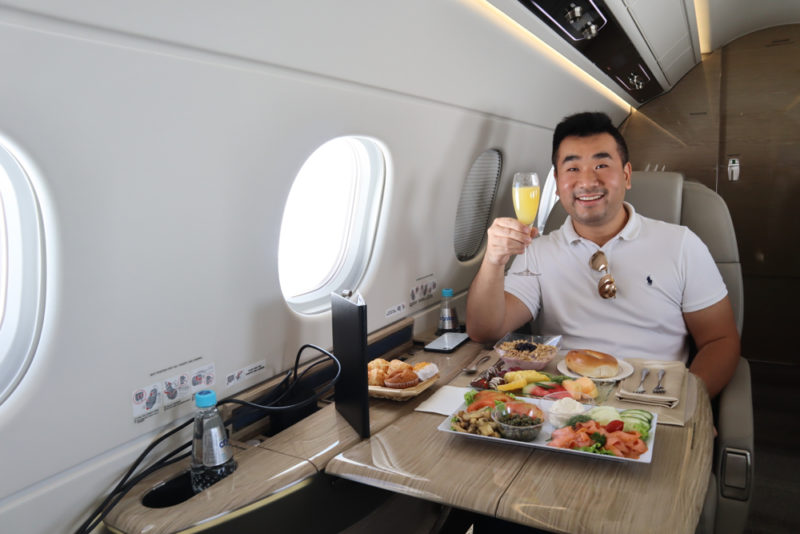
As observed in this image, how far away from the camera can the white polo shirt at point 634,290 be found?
2.48 meters

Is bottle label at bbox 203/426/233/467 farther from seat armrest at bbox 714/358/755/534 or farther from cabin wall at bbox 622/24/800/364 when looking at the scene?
cabin wall at bbox 622/24/800/364

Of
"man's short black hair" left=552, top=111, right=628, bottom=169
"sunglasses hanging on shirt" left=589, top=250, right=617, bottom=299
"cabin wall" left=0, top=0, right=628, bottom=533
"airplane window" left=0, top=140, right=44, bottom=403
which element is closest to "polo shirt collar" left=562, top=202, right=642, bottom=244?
"sunglasses hanging on shirt" left=589, top=250, right=617, bottom=299

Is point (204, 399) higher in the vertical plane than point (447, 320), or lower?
higher

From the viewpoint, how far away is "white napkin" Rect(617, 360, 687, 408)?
165 centimetres

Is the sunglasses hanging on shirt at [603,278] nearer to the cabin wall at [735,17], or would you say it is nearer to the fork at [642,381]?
the fork at [642,381]

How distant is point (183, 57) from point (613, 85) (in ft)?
11.1

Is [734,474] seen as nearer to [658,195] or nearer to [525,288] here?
[525,288]

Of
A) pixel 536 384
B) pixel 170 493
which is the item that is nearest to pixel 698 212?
pixel 536 384

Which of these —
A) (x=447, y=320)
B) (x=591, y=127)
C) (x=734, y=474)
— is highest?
(x=591, y=127)

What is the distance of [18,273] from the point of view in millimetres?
1232

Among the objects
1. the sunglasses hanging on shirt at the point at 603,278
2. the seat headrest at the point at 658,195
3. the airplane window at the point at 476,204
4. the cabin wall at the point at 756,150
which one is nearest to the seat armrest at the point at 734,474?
the sunglasses hanging on shirt at the point at 603,278

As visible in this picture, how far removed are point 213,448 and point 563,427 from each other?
2.85 feet

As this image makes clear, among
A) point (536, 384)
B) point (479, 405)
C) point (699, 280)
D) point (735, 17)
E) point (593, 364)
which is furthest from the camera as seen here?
point (735, 17)

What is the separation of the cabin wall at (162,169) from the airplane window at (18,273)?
37mm
